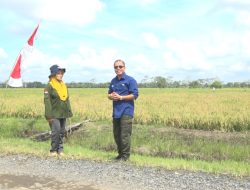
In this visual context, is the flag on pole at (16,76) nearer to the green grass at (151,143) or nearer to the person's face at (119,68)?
the green grass at (151,143)

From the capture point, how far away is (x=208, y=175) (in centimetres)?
748

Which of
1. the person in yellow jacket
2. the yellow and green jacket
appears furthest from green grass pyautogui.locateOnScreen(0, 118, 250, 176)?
the yellow and green jacket

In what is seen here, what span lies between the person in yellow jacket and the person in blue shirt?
1.37 m

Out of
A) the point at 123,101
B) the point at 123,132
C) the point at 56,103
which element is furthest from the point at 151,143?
the point at 123,101

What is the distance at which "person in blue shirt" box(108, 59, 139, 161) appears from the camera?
9148mm

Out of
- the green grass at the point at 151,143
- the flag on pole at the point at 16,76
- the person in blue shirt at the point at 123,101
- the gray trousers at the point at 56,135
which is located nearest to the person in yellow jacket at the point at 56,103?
the gray trousers at the point at 56,135

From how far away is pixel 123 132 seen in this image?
9.19 meters

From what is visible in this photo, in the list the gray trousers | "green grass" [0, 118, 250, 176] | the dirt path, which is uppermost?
the gray trousers

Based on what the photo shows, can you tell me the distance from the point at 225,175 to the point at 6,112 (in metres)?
18.1

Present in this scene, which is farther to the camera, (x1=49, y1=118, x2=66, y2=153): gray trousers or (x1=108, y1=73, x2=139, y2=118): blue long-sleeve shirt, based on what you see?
(x1=49, y1=118, x2=66, y2=153): gray trousers

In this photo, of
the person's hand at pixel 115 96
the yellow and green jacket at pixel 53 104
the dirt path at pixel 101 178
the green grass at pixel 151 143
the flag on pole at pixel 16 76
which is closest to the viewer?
the dirt path at pixel 101 178

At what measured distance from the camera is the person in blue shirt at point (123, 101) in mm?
9148

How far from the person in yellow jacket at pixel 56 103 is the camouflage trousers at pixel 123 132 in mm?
1391

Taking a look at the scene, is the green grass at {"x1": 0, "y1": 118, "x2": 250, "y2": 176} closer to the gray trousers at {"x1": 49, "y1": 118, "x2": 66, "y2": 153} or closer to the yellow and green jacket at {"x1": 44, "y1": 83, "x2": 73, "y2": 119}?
the gray trousers at {"x1": 49, "y1": 118, "x2": 66, "y2": 153}
